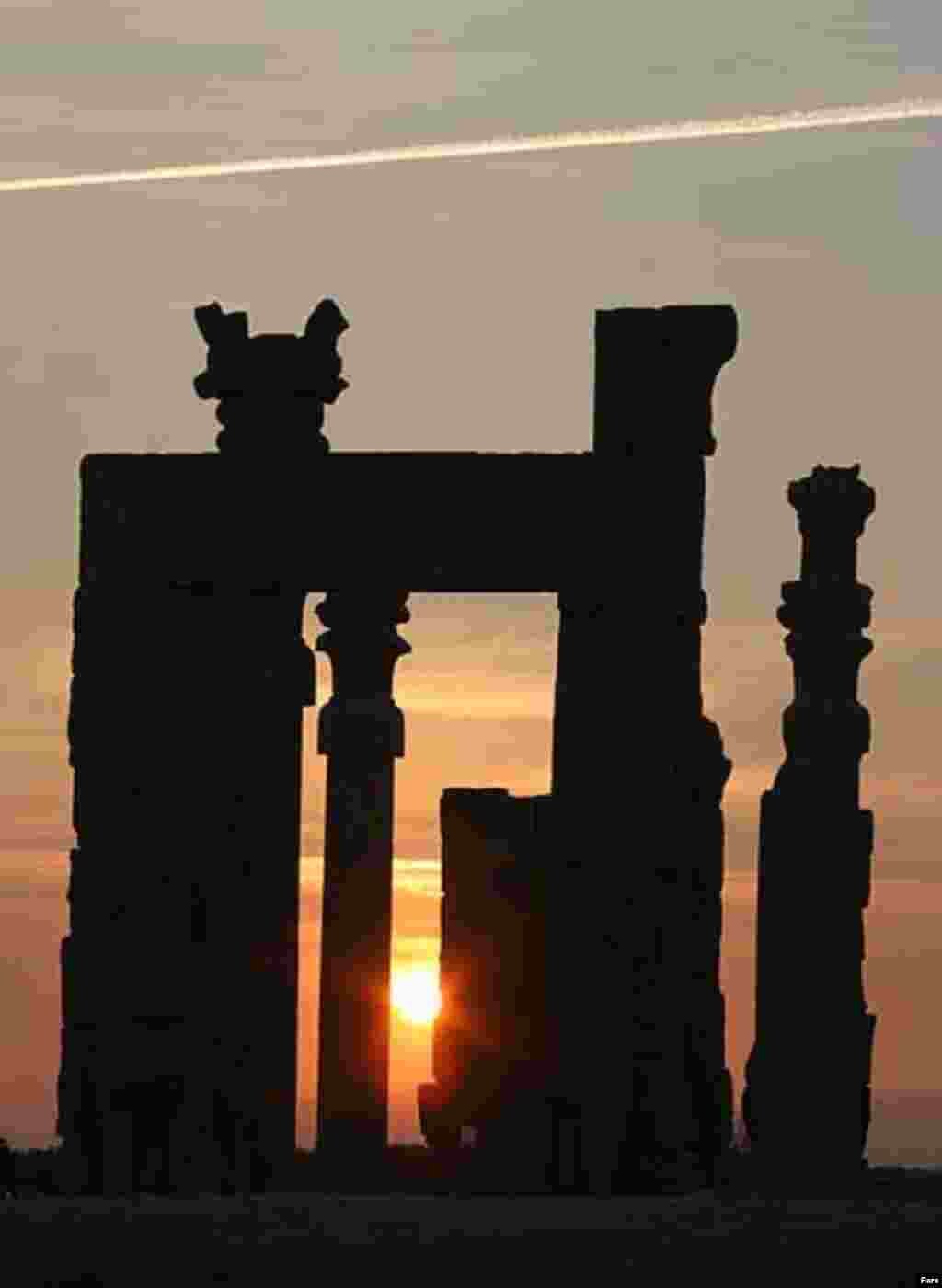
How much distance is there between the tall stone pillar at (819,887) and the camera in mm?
40656

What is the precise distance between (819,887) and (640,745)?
232 inches

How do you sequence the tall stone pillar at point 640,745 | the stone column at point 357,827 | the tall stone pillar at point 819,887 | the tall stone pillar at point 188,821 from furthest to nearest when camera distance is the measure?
1. the tall stone pillar at point 819,887
2. the stone column at point 357,827
3. the tall stone pillar at point 188,821
4. the tall stone pillar at point 640,745

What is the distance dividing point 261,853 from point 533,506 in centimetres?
264

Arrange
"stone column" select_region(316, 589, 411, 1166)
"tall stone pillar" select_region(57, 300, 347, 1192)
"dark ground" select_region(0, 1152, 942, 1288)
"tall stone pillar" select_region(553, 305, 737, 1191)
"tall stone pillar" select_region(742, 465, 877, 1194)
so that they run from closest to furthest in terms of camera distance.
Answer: "dark ground" select_region(0, 1152, 942, 1288) < "tall stone pillar" select_region(553, 305, 737, 1191) < "tall stone pillar" select_region(57, 300, 347, 1192) < "stone column" select_region(316, 589, 411, 1166) < "tall stone pillar" select_region(742, 465, 877, 1194)

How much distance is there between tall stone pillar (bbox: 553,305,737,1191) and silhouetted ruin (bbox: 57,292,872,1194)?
0.02 meters

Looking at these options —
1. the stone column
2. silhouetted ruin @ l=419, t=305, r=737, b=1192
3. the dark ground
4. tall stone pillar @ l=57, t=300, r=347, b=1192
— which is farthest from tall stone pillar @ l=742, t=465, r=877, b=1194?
the dark ground

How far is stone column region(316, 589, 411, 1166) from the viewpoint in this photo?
38656 millimetres

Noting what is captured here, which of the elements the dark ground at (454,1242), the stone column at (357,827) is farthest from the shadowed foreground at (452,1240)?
the stone column at (357,827)

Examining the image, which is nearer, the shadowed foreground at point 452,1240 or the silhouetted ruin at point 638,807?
the shadowed foreground at point 452,1240

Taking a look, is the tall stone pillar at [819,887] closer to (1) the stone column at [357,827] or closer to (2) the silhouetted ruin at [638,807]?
(1) the stone column at [357,827]

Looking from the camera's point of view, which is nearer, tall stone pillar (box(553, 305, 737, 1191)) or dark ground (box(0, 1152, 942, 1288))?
dark ground (box(0, 1152, 942, 1288))

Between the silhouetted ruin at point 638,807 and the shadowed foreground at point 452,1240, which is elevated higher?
the silhouetted ruin at point 638,807

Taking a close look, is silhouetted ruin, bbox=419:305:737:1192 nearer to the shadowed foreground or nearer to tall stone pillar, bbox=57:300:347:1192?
tall stone pillar, bbox=57:300:347:1192

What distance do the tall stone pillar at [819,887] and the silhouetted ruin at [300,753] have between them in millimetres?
3277
